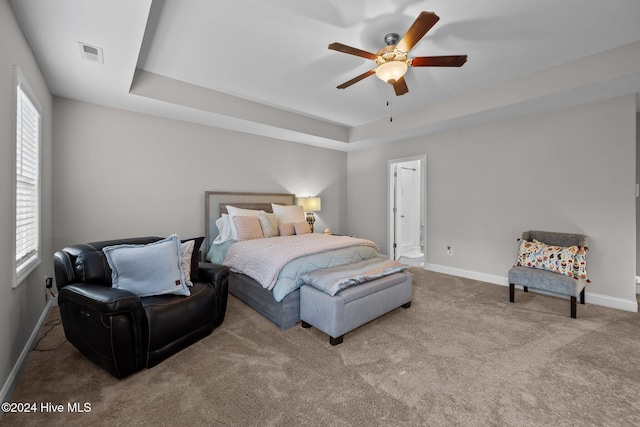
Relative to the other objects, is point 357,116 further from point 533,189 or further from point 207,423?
point 207,423

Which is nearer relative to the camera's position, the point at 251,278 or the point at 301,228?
the point at 251,278

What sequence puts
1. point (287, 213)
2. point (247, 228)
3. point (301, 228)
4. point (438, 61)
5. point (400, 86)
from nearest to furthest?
point (438, 61) → point (400, 86) → point (247, 228) → point (301, 228) → point (287, 213)

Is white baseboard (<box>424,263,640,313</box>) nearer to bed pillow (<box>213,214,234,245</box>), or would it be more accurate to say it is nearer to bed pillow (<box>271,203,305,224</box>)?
bed pillow (<box>271,203,305,224</box>)

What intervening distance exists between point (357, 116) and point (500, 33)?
245cm

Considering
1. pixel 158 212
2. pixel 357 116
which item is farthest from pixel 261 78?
pixel 158 212

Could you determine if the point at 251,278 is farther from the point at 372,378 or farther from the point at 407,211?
the point at 407,211

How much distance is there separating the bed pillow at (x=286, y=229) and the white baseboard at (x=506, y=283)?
2.54 metres

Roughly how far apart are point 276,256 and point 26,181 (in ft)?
7.25

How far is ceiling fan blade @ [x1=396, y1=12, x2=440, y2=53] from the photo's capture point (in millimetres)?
1748

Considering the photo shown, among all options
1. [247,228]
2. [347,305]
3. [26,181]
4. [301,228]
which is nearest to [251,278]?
[247,228]

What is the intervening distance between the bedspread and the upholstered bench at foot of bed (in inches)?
10.8

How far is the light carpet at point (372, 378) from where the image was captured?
158 centimetres

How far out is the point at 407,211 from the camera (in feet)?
21.2

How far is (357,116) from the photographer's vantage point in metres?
4.70
